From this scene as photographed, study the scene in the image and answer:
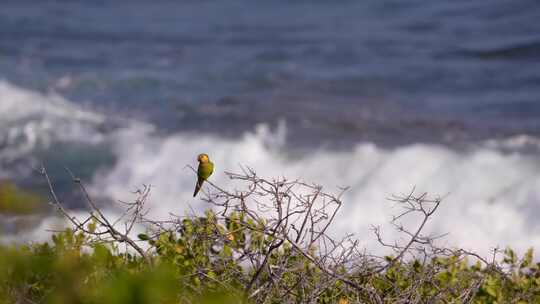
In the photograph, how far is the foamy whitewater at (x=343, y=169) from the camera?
8008mm

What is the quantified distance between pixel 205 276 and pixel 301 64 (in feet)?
38.4

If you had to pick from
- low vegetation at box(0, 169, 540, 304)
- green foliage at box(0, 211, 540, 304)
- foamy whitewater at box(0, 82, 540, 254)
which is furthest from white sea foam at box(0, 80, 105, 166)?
green foliage at box(0, 211, 540, 304)

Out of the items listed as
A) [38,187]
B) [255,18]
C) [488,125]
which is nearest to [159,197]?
[38,187]

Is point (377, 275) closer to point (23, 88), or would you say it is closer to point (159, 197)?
point (159, 197)

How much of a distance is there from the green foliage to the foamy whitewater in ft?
8.68

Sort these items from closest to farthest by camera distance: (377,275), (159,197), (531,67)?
(377,275) < (159,197) < (531,67)

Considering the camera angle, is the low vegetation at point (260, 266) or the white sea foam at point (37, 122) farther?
the white sea foam at point (37, 122)

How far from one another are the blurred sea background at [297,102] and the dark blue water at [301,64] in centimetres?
4

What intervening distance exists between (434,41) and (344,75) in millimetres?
2268

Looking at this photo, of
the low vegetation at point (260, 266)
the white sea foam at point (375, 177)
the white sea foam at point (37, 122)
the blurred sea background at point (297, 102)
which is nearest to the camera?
the low vegetation at point (260, 266)

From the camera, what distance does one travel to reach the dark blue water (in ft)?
39.5

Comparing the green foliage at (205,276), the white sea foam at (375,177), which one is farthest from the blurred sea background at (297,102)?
the green foliage at (205,276)

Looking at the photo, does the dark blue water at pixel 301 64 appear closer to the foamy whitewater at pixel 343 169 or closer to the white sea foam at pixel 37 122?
the white sea foam at pixel 37 122

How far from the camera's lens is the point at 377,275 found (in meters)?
3.50
